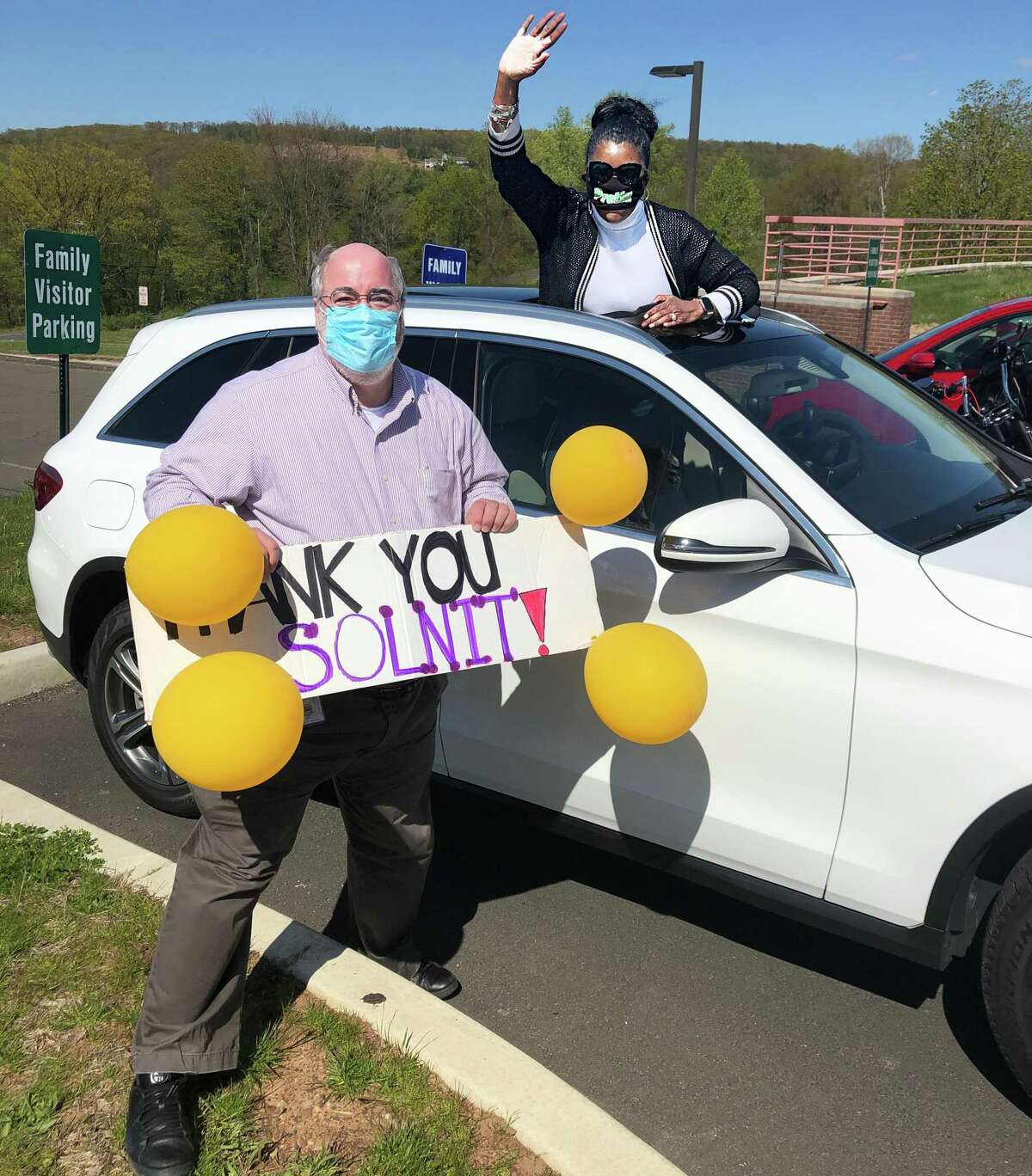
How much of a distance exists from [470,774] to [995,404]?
17.7 feet

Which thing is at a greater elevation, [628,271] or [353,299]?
[628,271]

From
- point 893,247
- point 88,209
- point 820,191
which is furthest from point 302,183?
point 820,191

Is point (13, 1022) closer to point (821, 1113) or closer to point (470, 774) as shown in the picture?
point (470, 774)

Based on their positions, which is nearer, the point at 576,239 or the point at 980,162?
the point at 576,239

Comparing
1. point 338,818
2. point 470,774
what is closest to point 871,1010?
point 470,774

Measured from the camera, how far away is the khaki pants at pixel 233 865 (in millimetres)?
2314

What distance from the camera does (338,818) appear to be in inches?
162

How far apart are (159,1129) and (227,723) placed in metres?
0.93

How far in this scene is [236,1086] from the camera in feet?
8.12

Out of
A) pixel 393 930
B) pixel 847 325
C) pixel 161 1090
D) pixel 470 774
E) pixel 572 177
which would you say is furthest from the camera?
pixel 572 177

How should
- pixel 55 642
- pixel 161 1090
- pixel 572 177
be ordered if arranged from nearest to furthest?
pixel 161 1090, pixel 55 642, pixel 572 177

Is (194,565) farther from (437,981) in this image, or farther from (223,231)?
(223,231)

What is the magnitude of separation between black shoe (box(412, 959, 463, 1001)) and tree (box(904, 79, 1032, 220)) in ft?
171

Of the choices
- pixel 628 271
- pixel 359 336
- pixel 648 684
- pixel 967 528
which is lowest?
pixel 648 684
